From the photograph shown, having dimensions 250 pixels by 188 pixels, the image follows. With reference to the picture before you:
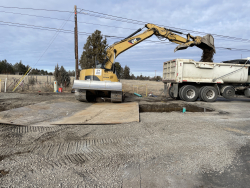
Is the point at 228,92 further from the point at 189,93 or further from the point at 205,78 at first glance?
the point at 189,93

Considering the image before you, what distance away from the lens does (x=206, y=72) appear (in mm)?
12969

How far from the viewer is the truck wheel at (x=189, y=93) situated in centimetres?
1295

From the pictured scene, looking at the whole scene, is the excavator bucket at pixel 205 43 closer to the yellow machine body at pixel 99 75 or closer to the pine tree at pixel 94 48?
the yellow machine body at pixel 99 75

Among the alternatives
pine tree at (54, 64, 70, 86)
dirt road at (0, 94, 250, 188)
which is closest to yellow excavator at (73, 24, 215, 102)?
dirt road at (0, 94, 250, 188)

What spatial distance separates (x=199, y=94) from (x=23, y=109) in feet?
36.5

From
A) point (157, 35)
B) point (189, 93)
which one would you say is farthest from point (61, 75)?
point (189, 93)

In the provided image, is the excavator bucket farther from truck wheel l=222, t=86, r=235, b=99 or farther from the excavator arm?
truck wheel l=222, t=86, r=235, b=99

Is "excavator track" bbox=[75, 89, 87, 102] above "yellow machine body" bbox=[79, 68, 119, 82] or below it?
below

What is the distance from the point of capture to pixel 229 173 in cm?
318

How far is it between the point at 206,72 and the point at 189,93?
1.85 m

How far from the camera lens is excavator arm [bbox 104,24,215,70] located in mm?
12038

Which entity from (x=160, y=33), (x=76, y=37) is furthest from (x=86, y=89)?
(x=76, y=37)

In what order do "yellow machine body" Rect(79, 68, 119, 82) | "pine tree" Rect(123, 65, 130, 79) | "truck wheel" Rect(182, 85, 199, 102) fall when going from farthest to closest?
1. "pine tree" Rect(123, 65, 130, 79)
2. "truck wheel" Rect(182, 85, 199, 102)
3. "yellow machine body" Rect(79, 68, 119, 82)

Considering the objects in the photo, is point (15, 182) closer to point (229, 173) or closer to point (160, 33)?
point (229, 173)
